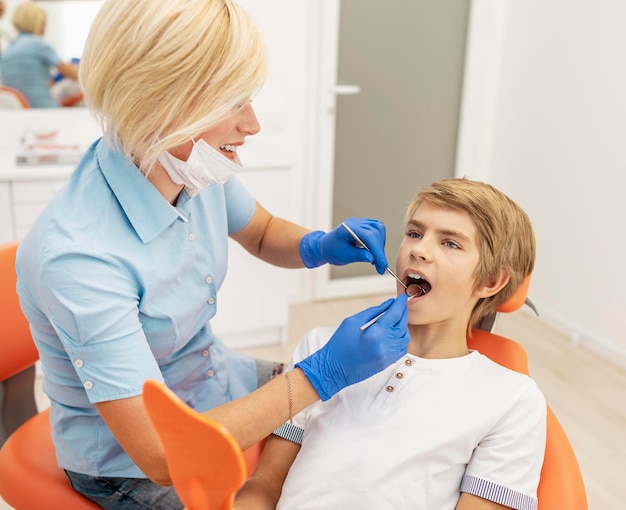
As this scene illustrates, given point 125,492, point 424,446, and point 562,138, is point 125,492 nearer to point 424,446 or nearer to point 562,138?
point 424,446

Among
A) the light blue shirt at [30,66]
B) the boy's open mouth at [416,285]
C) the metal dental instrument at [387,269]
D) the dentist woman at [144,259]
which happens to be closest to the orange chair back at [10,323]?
the dentist woman at [144,259]

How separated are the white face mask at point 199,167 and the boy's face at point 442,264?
0.37 metres

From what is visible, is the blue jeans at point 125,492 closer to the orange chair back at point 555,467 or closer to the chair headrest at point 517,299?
the orange chair back at point 555,467

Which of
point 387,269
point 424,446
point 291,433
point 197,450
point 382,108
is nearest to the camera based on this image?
point 197,450

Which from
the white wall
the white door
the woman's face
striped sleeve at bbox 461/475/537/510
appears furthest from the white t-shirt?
the white door

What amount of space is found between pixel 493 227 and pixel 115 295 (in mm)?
696

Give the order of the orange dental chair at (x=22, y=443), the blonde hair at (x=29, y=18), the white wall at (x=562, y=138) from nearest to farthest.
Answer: the orange dental chair at (x=22, y=443) < the blonde hair at (x=29, y=18) < the white wall at (x=562, y=138)

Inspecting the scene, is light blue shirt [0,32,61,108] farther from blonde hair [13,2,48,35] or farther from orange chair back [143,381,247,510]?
orange chair back [143,381,247,510]

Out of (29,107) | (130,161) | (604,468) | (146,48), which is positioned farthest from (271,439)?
(29,107)

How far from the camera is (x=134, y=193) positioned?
1.16 metres

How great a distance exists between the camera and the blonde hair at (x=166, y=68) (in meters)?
1.04

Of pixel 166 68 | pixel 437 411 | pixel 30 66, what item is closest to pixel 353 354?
pixel 437 411

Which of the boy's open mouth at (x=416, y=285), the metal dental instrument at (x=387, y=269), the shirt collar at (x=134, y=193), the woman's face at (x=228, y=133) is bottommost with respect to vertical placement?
the boy's open mouth at (x=416, y=285)

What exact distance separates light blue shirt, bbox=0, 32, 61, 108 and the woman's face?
1.85 m
